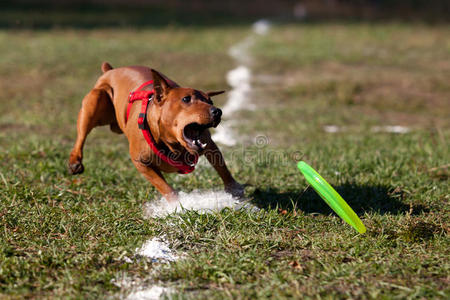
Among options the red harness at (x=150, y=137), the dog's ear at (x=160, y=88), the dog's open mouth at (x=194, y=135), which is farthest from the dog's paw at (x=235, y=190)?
the dog's ear at (x=160, y=88)

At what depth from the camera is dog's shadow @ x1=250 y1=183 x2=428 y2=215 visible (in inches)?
186

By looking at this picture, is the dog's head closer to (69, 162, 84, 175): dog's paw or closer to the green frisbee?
the green frisbee

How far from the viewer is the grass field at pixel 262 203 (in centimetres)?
342

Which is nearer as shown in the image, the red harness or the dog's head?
the dog's head

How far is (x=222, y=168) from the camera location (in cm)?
472

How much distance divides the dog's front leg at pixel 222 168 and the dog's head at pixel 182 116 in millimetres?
247

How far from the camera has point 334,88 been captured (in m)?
11.6

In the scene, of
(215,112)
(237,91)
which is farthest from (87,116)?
(237,91)

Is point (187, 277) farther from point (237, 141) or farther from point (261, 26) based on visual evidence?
point (261, 26)

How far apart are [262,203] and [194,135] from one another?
1075 millimetres

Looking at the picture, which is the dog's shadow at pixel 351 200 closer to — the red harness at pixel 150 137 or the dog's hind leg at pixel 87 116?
the red harness at pixel 150 137

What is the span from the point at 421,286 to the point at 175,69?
10.8 m

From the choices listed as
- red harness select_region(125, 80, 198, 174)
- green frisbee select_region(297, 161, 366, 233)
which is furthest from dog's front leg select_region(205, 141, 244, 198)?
green frisbee select_region(297, 161, 366, 233)

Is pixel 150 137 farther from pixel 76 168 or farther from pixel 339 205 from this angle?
pixel 339 205
